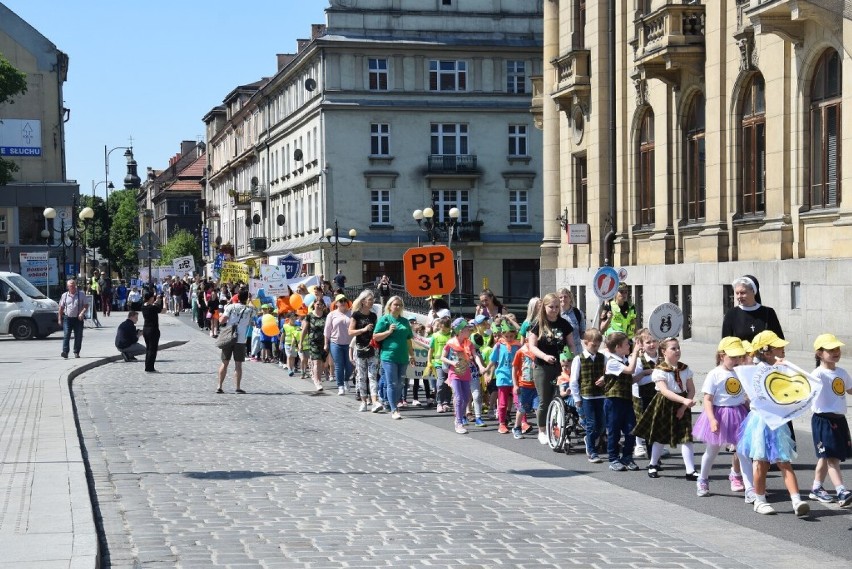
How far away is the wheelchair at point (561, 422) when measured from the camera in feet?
48.1

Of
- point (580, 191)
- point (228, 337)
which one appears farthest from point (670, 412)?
point (580, 191)

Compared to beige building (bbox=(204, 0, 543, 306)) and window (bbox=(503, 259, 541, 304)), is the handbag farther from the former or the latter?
window (bbox=(503, 259, 541, 304))

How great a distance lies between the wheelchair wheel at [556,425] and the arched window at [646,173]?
22.5 meters

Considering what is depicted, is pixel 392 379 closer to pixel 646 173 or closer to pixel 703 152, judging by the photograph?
pixel 703 152

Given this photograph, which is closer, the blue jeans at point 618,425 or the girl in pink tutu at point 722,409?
the girl in pink tutu at point 722,409

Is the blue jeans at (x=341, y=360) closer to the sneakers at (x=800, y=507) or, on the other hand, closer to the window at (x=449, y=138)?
the sneakers at (x=800, y=507)

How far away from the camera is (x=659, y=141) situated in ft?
116

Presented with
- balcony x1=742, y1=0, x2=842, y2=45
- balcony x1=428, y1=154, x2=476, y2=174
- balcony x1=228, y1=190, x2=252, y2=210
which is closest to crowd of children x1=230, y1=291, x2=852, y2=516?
balcony x1=742, y1=0, x2=842, y2=45

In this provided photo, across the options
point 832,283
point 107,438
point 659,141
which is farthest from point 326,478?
point 659,141

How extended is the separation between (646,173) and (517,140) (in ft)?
124

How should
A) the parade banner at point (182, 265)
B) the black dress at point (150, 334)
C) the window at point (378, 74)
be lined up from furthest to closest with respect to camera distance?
the window at point (378, 74) → the parade banner at point (182, 265) → the black dress at point (150, 334)

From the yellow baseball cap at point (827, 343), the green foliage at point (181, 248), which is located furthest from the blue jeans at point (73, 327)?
the green foliage at point (181, 248)

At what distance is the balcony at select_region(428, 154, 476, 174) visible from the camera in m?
73.4

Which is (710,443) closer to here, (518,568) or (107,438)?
(518,568)
